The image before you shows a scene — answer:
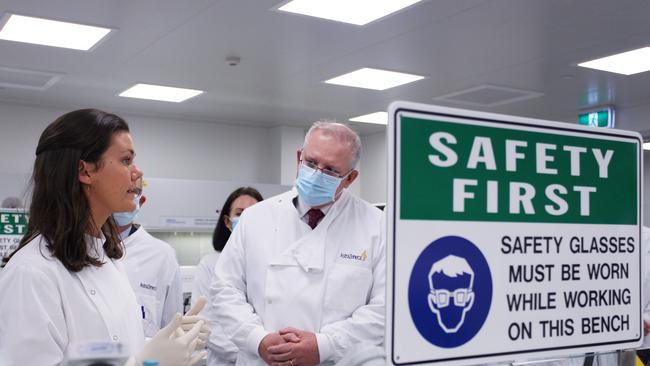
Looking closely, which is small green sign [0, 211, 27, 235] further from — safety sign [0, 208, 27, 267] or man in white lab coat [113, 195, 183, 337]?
man in white lab coat [113, 195, 183, 337]

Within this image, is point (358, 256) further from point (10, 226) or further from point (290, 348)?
point (10, 226)

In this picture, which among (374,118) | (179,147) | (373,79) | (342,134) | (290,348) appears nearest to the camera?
(290,348)

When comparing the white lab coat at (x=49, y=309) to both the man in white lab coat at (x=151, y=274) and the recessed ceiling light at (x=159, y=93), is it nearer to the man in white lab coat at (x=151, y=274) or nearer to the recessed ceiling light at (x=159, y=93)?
the man in white lab coat at (x=151, y=274)

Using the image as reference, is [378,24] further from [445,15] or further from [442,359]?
[442,359]

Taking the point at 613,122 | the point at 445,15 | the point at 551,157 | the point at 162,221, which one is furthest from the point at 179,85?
the point at 551,157

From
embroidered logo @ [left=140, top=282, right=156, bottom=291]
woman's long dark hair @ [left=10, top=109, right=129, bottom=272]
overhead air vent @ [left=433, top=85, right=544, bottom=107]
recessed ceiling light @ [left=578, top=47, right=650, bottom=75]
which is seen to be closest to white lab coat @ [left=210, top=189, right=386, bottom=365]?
embroidered logo @ [left=140, top=282, right=156, bottom=291]

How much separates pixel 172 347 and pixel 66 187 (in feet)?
1.28

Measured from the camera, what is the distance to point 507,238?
967mm

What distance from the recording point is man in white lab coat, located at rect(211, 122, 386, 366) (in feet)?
6.87

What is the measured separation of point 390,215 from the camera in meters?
0.86

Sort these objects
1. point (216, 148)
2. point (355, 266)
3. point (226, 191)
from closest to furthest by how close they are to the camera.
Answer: point (355, 266) → point (226, 191) → point (216, 148)

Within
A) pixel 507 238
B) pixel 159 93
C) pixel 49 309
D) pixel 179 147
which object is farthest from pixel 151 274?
pixel 179 147

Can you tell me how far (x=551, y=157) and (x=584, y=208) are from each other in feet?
0.31

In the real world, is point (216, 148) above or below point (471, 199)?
above
